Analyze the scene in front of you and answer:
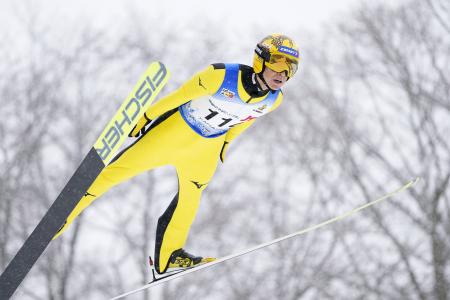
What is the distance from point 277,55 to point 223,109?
0.42 metres

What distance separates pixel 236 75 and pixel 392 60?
10.4m

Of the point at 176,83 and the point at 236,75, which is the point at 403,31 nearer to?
the point at 176,83

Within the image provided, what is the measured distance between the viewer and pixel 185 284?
10.4 metres

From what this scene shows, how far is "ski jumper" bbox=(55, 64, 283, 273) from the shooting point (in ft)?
12.3

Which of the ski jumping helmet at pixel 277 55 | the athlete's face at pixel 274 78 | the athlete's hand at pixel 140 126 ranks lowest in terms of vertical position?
the athlete's face at pixel 274 78

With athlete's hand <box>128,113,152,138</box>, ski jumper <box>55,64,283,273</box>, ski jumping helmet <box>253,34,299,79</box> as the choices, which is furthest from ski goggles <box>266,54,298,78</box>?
athlete's hand <box>128,113,152,138</box>

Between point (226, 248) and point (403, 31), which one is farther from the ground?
point (403, 31)

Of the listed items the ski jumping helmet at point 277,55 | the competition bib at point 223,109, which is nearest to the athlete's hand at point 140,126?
the competition bib at point 223,109

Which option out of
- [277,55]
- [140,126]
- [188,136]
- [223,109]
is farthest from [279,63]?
[140,126]

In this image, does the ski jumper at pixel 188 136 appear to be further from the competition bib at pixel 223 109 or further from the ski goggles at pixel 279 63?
the ski goggles at pixel 279 63

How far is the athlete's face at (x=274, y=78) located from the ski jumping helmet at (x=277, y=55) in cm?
2

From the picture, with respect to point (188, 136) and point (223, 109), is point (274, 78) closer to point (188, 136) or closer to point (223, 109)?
point (223, 109)

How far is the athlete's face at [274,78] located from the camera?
371cm

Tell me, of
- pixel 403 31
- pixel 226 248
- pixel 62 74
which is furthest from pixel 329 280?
pixel 62 74
